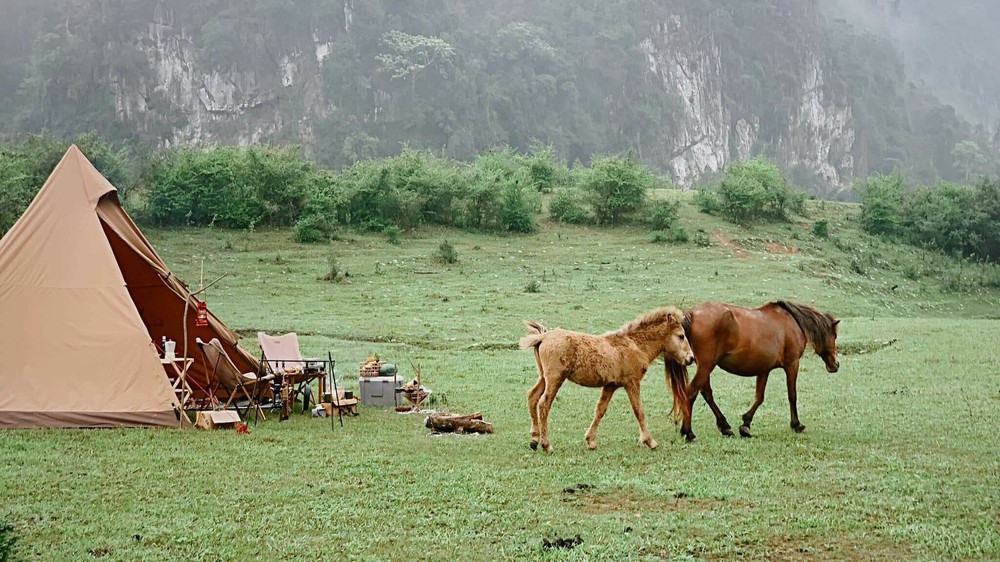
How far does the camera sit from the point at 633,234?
143ft

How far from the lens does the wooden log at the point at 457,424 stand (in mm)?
11750

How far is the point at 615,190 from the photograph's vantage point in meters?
45.4

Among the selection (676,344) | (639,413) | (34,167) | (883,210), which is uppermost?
(34,167)

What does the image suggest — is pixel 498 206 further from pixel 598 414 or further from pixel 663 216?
pixel 598 414

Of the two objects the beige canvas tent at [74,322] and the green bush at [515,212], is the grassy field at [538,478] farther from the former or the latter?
the green bush at [515,212]

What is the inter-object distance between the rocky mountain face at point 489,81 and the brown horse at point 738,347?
92.7 meters

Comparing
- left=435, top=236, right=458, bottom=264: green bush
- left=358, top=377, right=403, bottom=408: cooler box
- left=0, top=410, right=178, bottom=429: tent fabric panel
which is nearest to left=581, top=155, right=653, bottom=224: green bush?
left=435, top=236, right=458, bottom=264: green bush

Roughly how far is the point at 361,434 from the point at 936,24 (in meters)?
214

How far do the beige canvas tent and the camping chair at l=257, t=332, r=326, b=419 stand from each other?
1112 millimetres

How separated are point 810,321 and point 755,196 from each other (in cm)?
3569

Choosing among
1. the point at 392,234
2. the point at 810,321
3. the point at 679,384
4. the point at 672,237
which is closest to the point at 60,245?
the point at 679,384

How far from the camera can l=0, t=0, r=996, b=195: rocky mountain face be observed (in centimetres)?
10588

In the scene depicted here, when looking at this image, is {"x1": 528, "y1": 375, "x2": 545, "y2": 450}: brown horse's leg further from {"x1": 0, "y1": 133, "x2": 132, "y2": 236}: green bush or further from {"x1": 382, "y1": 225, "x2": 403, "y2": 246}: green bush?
{"x1": 382, "y1": 225, "x2": 403, "y2": 246}: green bush

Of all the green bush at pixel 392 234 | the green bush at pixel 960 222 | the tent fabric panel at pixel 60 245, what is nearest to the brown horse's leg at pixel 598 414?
the tent fabric panel at pixel 60 245
